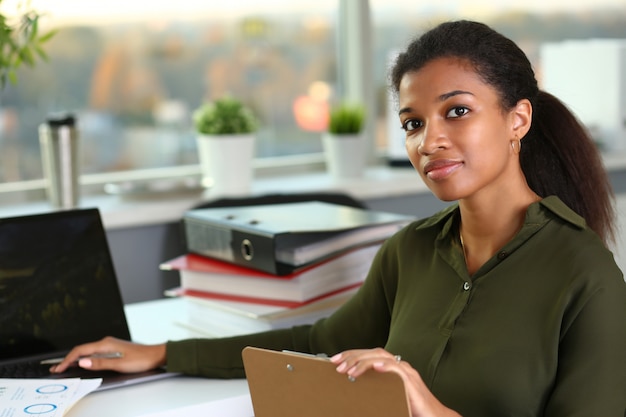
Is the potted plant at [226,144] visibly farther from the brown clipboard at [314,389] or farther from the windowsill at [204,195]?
the brown clipboard at [314,389]

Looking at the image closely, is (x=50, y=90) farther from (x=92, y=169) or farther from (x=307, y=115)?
(x=307, y=115)

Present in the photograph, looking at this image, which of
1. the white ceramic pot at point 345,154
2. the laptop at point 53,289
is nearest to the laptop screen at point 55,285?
the laptop at point 53,289

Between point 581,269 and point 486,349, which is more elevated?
point 581,269

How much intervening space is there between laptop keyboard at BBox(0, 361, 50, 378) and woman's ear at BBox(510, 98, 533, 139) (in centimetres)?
85

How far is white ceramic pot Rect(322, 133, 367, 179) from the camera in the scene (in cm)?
324

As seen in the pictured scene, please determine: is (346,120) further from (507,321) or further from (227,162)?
(507,321)

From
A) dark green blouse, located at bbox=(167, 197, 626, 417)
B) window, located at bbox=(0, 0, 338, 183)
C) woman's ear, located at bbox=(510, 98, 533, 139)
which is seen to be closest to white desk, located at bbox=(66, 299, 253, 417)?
dark green blouse, located at bbox=(167, 197, 626, 417)

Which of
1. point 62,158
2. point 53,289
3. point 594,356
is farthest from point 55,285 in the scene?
point 62,158

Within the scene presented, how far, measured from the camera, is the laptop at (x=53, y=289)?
170 centimetres

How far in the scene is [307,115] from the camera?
11.4 feet

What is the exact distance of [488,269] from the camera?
1443 millimetres

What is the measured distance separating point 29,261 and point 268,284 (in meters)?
0.43

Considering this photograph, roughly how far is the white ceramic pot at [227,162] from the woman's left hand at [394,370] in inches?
70.0

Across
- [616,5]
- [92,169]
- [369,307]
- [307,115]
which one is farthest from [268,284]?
[616,5]
